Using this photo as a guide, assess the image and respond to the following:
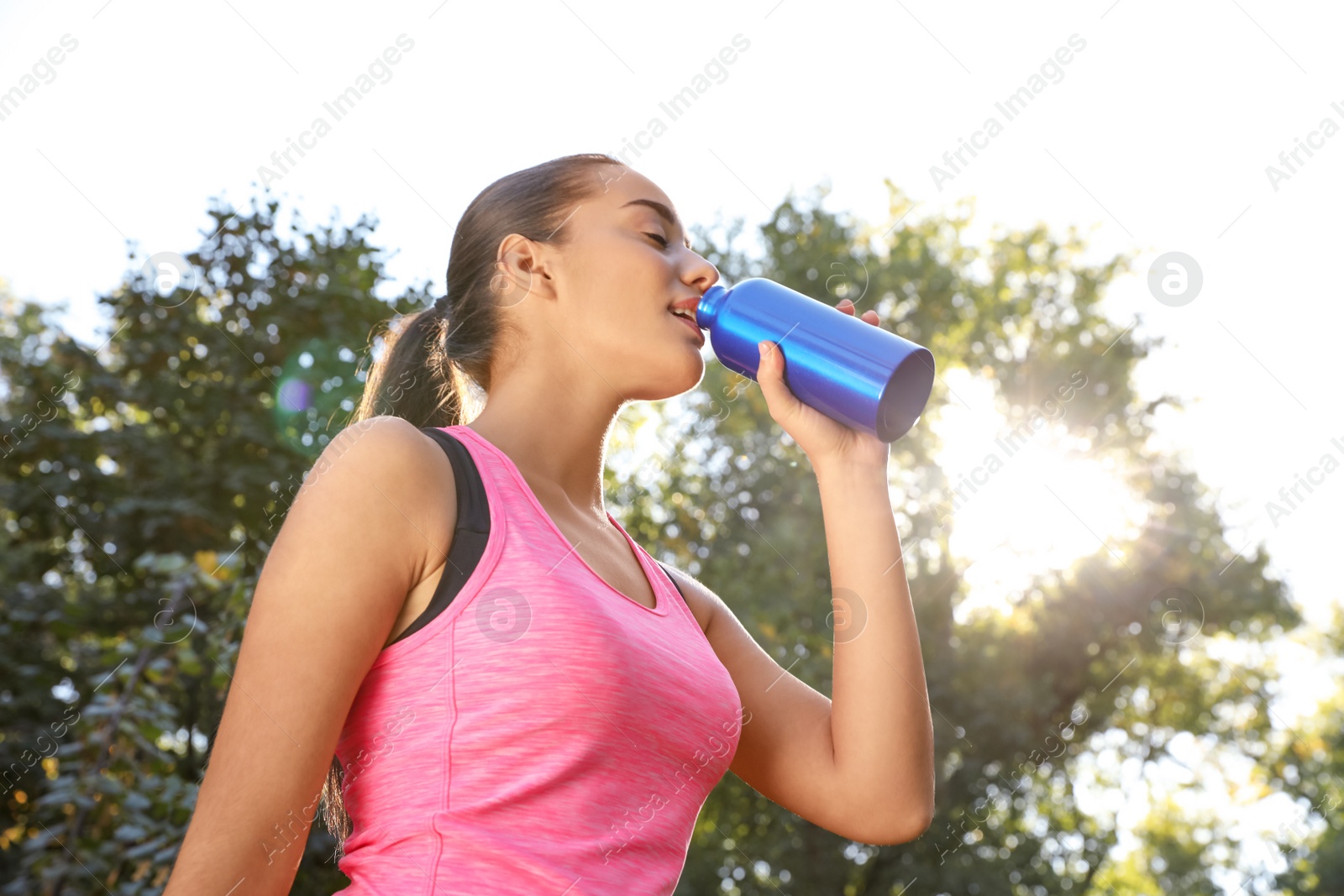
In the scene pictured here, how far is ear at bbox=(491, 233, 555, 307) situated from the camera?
65.5 inches

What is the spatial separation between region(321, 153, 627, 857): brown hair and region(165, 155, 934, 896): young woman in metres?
0.04

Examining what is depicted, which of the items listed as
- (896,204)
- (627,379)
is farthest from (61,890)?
(896,204)

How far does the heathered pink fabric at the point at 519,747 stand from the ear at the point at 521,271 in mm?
493

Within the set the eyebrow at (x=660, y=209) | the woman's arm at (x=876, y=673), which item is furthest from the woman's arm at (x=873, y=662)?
the eyebrow at (x=660, y=209)

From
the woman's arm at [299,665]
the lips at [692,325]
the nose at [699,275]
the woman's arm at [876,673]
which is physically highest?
the nose at [699,275]

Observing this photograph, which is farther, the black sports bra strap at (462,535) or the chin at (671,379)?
the chin at (671,379)

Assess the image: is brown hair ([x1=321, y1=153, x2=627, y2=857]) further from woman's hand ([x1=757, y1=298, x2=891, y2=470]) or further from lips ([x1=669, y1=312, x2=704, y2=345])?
woman's hand ([x1=757, y1=298, x2=891, y2=470])

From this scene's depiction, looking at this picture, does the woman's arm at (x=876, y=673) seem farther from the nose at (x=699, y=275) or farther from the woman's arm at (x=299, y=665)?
the woman's arm at (x=299, y=665)

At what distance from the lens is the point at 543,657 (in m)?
1.16

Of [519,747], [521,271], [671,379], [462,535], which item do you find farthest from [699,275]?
[519,747]

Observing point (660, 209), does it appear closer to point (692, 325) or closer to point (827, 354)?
point (692, 325)

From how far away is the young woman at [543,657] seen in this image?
1.10 m

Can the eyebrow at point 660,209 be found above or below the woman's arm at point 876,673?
above

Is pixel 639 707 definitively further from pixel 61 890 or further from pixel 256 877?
pixel 61 890
